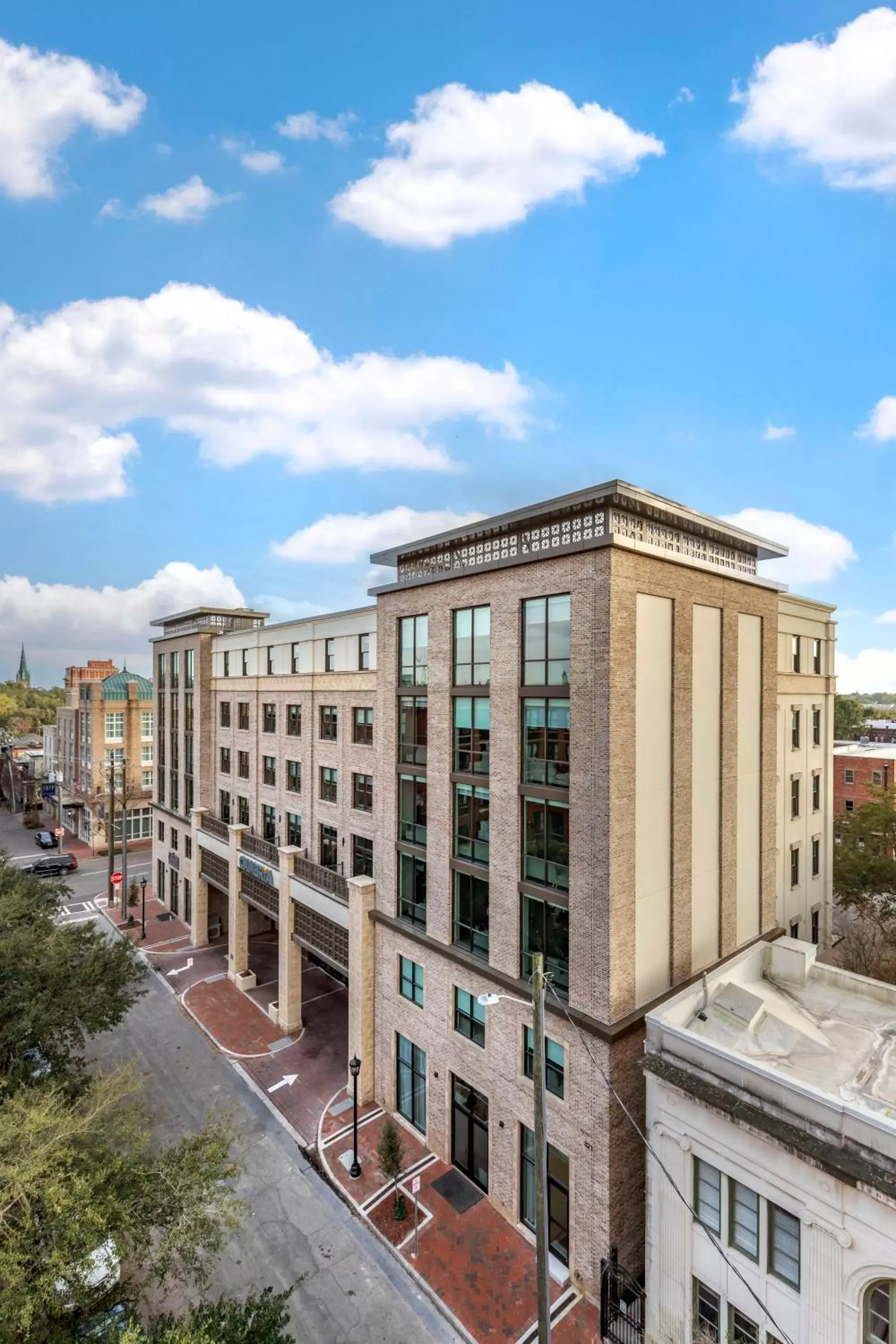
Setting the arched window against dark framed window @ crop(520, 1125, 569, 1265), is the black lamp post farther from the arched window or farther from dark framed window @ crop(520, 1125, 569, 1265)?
the arched window

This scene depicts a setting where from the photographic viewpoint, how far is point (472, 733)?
18281 millimetres

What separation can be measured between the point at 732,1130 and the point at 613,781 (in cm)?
711

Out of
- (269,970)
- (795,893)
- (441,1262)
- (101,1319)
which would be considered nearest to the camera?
(101,1319)

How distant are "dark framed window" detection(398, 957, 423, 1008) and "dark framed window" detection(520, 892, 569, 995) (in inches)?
190

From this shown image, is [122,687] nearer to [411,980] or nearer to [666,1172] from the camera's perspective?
[411,980]

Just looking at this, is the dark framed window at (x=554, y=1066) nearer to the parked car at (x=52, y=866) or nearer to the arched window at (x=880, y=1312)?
the arched window at (x=880, y=1312)

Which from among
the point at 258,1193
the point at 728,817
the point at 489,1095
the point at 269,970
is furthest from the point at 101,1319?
the point at 269,970

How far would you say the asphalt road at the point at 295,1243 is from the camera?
14477 millimetres

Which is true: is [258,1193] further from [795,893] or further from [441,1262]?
[795,893]

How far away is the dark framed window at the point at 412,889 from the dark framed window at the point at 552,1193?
20.6 feet

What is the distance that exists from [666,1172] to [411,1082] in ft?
31.2

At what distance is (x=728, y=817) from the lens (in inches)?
741

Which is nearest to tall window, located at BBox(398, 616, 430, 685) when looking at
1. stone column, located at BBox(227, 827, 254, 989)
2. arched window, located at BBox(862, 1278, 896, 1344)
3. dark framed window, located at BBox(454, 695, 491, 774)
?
dark framed window, located at BBox(454, 695, 491, 774)

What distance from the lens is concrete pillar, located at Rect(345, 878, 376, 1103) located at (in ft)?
71.5
